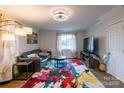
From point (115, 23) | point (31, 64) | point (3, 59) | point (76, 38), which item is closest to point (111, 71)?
point (115, 23)

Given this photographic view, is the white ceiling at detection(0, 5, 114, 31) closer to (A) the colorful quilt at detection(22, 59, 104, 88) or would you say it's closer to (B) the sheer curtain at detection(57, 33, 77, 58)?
(A) the colorful quilt at detection(22, 59, 104, 88)

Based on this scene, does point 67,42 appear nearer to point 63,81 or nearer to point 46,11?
point 46,11

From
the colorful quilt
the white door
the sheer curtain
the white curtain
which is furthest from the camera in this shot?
the sheer curtain

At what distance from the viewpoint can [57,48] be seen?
814cm

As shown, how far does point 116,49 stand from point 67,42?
4.65m

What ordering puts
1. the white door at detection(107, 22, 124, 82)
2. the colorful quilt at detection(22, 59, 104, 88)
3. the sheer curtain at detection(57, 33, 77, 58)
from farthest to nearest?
the sheer curtain at detection(57, 33, 77, 58), the white door at detection(107, 22, 124, 82), the colorful quilt at detection(22, 59, 104, 88)

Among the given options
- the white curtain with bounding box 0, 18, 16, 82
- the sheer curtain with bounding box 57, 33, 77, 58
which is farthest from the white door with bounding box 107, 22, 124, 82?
the sheer curtain with bounding box 57, 33, 77, 58

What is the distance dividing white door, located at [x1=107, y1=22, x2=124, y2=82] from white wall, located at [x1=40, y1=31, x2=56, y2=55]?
4428 millimetres

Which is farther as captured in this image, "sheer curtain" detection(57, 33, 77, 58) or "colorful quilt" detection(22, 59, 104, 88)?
"sheer curtain" detection(57, 33, 77, 58)

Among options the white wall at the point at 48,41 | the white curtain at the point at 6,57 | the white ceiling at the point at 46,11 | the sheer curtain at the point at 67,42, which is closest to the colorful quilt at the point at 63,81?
the white curtain at the point at 6,57

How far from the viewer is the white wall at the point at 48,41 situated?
818cm

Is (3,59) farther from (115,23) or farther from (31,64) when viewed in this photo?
(115,23)

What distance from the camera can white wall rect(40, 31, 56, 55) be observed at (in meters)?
8.18
